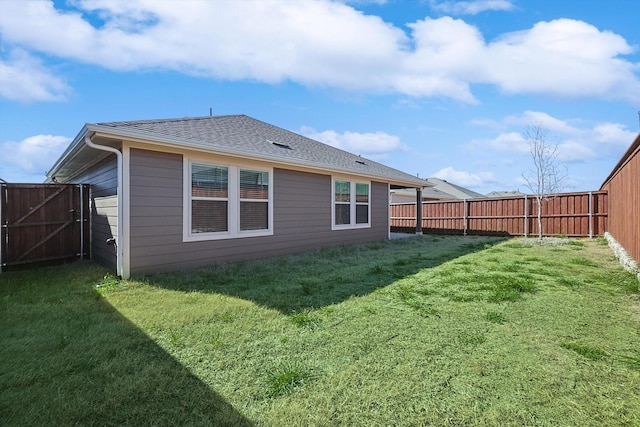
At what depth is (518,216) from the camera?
43.9 feet

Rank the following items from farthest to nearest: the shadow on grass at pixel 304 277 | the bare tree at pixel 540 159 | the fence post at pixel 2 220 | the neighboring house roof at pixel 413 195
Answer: the neighboring house roof at pixel 413 195
the bare tree at pixel 540 159
the fence post at pixel 2 220
the shadow on grass at pixel 304 277

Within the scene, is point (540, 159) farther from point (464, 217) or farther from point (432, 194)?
point (432, 194)

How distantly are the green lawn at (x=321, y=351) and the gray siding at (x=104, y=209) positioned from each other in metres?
1.07

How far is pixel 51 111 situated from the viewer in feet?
43.6

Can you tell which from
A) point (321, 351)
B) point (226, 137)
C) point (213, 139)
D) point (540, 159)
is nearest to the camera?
point (321, 351)

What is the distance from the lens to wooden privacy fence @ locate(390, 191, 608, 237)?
A: 1170 cm

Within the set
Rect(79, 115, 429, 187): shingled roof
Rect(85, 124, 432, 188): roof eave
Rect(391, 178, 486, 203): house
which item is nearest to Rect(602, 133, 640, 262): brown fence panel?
Rect(79, 115, 429, 187): shingled roof

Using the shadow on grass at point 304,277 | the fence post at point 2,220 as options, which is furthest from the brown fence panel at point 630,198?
the fence post at point 2,220

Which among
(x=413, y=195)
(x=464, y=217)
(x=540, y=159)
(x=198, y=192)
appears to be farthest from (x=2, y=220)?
(x=413, y=195)

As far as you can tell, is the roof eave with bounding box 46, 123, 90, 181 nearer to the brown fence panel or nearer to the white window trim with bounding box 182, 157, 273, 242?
the white window trim with bounding box 182, 157, 273, 242

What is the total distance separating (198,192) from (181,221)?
68cm

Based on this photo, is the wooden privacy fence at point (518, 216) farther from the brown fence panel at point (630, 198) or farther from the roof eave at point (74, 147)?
the roof eave at point (74, 147)

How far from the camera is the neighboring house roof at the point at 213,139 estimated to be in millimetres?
5328

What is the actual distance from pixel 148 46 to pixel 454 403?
10.1 metres
